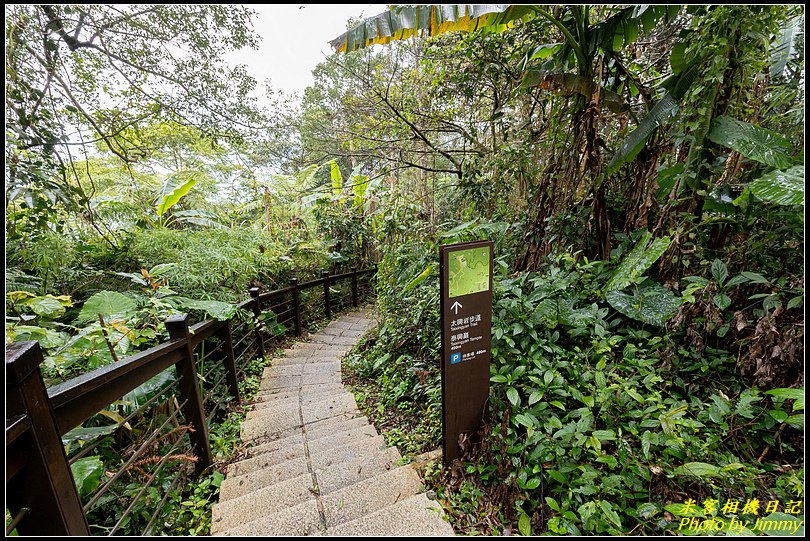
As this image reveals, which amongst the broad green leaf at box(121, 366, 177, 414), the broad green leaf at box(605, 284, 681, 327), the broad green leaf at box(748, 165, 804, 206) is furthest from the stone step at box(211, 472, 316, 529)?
the broad green leaf at box(748, 165, 804, 206)

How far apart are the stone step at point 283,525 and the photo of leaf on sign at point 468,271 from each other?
1297 mm

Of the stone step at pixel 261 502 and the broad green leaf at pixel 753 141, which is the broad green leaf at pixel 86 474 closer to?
the stone step at pixel 261 502

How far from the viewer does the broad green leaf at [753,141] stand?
5.25 ft

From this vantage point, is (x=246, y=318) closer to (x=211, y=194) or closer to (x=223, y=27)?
(x=223, y=27)

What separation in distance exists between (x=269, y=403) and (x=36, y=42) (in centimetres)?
334

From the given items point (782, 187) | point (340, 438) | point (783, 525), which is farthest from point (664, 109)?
point (340, 438)

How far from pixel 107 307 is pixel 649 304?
3.45 meters

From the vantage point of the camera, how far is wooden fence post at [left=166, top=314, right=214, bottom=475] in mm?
1938

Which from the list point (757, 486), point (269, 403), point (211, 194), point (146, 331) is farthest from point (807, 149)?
point (211, 194)

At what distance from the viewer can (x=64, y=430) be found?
1.08m

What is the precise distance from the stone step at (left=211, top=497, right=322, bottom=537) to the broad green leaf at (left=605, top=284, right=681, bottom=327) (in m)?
2.10

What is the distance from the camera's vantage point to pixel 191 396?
203cm

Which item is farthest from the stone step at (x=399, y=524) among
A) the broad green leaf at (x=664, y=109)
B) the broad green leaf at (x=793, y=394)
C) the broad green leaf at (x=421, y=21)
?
the broad green leaf at (x=421, y=21)

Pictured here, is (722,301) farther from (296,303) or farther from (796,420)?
(296,303)
